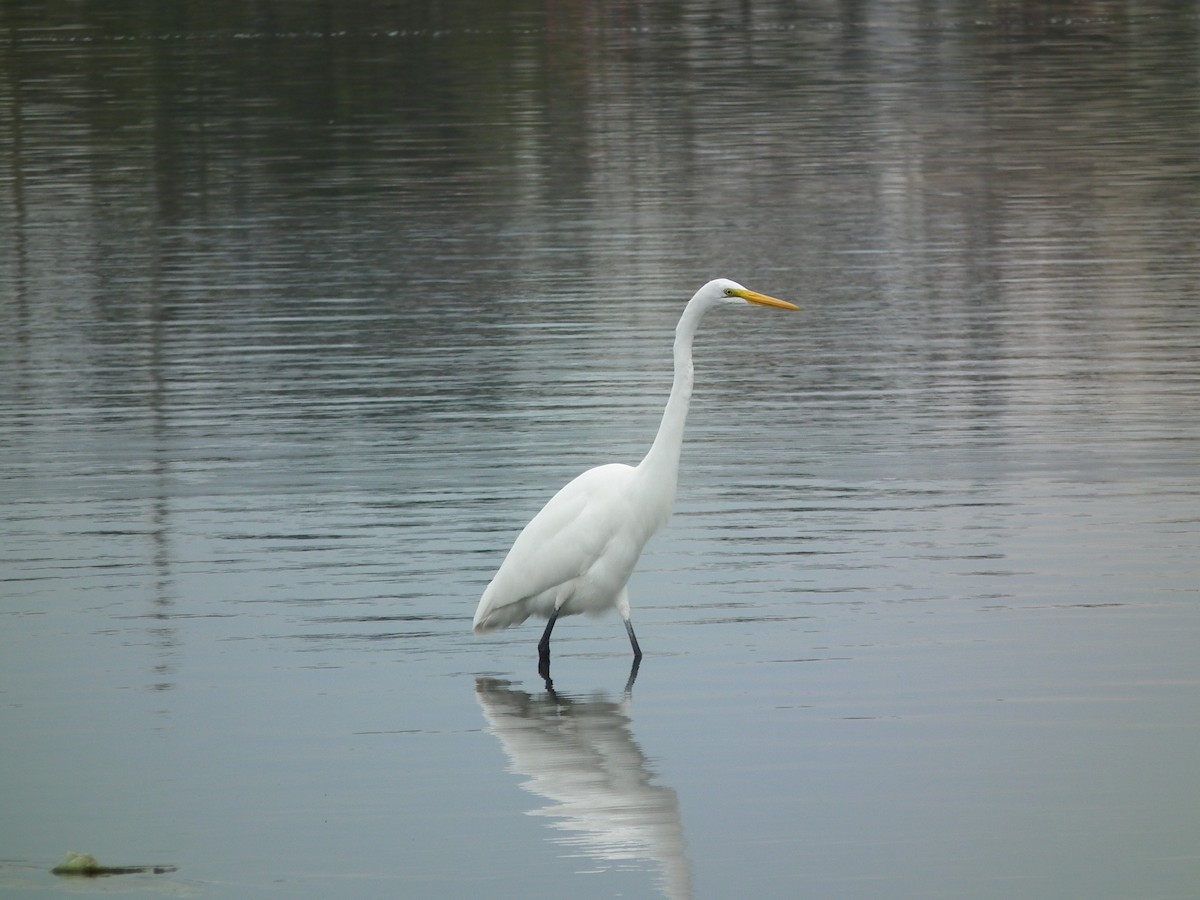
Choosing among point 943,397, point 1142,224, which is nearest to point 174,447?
point 943,397

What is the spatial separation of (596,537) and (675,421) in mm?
656

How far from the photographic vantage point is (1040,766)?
26.6ft

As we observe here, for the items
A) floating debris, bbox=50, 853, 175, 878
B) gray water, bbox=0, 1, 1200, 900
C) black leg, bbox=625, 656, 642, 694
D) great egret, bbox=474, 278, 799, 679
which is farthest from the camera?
great egret, bbox=474, 278, 799, 679

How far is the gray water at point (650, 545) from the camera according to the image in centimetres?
763

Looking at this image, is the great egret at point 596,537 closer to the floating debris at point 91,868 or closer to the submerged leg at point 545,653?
the submerged leg at point 545,653

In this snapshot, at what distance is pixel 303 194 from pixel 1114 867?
23.0 m

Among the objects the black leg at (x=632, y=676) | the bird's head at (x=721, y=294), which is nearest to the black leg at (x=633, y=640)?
the black leg at (x=632, y=676)

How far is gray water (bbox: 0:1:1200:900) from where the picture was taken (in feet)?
25.0

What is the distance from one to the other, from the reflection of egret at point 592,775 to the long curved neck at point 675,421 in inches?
43.0

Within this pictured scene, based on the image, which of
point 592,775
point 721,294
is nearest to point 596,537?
point 721,294

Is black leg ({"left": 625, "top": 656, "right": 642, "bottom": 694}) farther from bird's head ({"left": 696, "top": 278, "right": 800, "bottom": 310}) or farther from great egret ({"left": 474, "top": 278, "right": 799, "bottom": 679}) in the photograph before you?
bird's head ({"left": 696, "top": 278, "right": 800, "bottom": 310})

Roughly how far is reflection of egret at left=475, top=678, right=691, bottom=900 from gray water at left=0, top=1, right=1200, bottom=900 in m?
0.03

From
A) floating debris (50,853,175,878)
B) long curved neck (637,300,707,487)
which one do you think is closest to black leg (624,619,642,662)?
long curved neck (637,300,707,487)

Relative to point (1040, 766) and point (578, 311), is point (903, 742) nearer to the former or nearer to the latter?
point (1040, 766)
